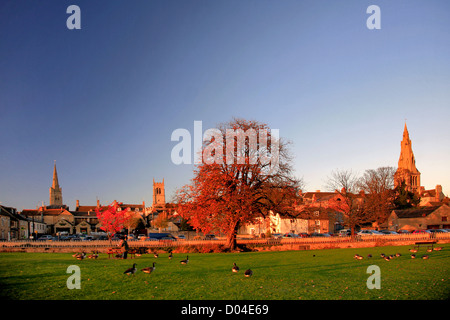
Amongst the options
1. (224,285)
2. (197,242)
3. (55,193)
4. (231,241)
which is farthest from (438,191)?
(55,193)

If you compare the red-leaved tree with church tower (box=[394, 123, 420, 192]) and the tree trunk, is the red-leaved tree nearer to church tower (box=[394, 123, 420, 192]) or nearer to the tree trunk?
the tree trunk

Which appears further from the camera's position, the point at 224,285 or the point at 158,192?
the point at 158,192

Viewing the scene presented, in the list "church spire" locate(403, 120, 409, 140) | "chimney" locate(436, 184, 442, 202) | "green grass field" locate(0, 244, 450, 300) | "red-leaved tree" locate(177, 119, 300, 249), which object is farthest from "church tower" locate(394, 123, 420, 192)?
"green grass field" locate(0, 244, 450, 300)

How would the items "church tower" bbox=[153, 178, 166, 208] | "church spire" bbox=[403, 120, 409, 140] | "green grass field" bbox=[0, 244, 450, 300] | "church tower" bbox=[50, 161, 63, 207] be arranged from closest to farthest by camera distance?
"green grass field" bbox=[0, 244, 450, 300] < "church spire" bbox=[403, 120, 409, 140] < "church tower" bbox=[50, 161, 63, 207] < "church tower" bbox=[153, 178, 166, 208]

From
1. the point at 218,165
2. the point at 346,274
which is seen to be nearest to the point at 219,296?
the point at 346,274

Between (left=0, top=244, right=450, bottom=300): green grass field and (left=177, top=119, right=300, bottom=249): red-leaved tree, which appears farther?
(left=177, top=119, right=300, bottom=249): red-leaved tree

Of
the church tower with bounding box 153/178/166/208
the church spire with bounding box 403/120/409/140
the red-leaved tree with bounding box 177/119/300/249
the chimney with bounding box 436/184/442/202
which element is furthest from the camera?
the church tower with bounding box 153/178/166/208

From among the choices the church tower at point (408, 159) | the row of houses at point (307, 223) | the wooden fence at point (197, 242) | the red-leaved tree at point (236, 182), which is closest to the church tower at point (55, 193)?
the row of houses at point (307, 223)

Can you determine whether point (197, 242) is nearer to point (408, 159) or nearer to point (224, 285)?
point (224, 285)

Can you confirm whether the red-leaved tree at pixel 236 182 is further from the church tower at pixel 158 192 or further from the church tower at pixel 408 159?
the church tower at pixel 158 192

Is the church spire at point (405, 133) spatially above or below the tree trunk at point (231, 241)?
above

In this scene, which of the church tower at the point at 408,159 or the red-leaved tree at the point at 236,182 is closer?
the red-leaved tree at the point at 236,182

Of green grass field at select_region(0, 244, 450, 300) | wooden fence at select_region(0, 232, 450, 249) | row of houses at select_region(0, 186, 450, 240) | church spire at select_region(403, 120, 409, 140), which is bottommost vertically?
row of houses at select_region(0, 186, 450, 240)

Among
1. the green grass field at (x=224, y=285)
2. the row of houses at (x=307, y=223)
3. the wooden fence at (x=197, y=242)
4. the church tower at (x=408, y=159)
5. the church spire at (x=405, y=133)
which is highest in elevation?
the church spire at (x=405, y=133)
